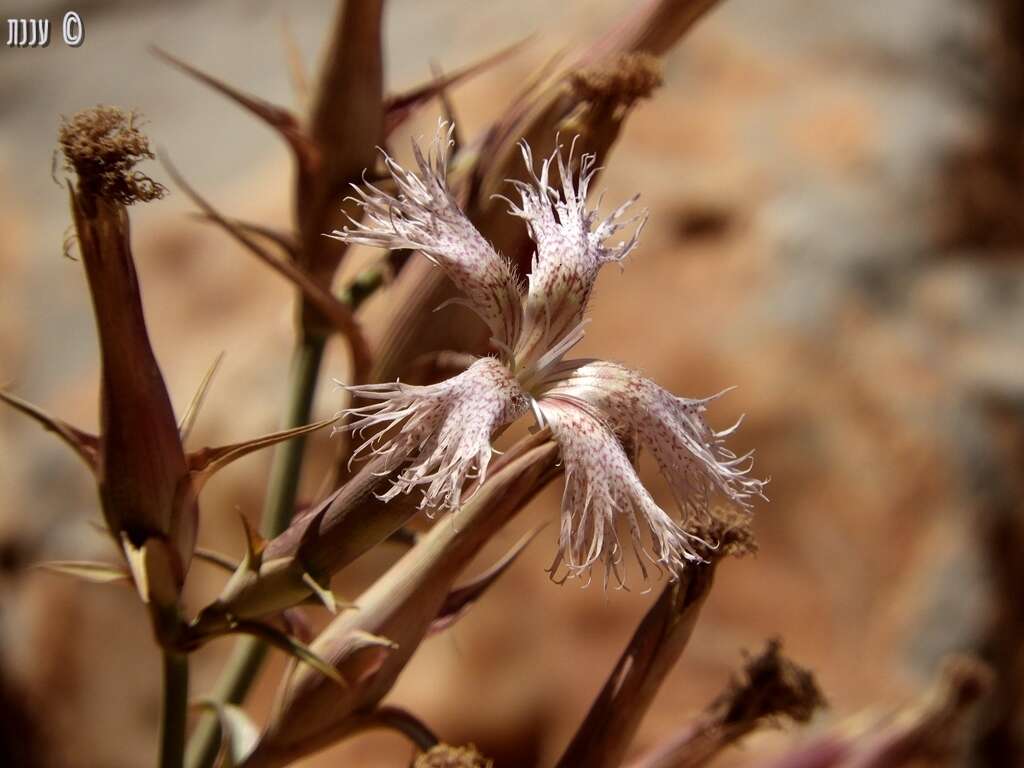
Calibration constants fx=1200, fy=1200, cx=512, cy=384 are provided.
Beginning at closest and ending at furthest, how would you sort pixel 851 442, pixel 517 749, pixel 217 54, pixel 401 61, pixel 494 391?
pixel 494 391 < pixel 517 749 < pixel 851 442 < pixel 401 61 < pixel 217 54

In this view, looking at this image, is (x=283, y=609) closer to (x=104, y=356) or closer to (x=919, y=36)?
(x=104, y=356)

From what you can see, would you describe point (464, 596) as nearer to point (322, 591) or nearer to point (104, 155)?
point (322, 591)

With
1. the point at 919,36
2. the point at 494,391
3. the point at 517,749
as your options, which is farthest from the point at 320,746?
the point at 919,36

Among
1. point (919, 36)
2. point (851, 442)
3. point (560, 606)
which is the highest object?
point (919, 36)

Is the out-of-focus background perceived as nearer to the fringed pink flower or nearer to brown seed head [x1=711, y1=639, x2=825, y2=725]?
brown seed head [x1=711, y1=639, x2=825, y2=725]

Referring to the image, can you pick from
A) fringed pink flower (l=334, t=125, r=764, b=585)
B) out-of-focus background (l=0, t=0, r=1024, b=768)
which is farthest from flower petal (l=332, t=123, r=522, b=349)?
out-of-focus background (l=0, t=0, r=1024, b=768)

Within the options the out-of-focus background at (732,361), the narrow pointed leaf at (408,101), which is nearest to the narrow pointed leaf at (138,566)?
the narrow pointed leaf at (408,101)
